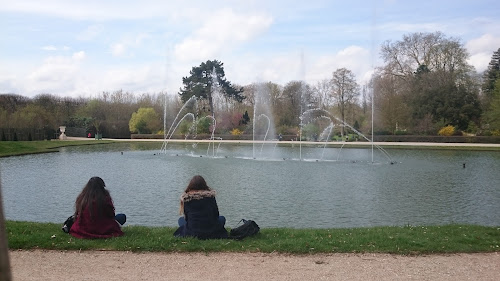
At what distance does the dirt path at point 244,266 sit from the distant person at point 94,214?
677mm

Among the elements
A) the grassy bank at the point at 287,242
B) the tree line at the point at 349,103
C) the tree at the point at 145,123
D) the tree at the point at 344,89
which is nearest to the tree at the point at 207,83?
the tree line at the point at 349,103

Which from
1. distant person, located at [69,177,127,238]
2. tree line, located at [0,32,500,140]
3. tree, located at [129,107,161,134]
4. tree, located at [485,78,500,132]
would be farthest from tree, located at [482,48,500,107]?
distant person, located at [69,177,127,238]

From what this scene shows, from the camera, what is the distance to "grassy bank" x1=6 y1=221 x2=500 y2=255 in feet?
23.7

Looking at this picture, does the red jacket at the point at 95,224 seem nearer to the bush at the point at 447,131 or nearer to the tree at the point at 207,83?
the bush at the point at 447,131

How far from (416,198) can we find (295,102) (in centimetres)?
4859

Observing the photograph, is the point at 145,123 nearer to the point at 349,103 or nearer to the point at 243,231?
the point at 349,103

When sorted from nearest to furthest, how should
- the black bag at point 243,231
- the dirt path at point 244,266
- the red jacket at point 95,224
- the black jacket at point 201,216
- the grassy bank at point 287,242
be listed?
the dirt path at point 244,266 < the grassy bank at point 287,242 < the black jacket at point 201,216 < the red jacket at point 95,224 < the black bag at point 243,231

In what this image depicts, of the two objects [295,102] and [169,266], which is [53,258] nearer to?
[169,266]

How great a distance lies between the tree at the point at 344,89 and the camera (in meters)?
59.4

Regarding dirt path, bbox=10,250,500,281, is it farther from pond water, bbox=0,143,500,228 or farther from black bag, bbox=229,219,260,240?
pond water, bbox=0,143,500,228

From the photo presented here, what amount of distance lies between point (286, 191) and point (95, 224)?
331 inches

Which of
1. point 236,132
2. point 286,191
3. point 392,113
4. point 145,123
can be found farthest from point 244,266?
point 145,123

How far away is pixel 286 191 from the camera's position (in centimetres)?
1517

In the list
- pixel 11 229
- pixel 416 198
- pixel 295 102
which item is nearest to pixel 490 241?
pixel 416 198
